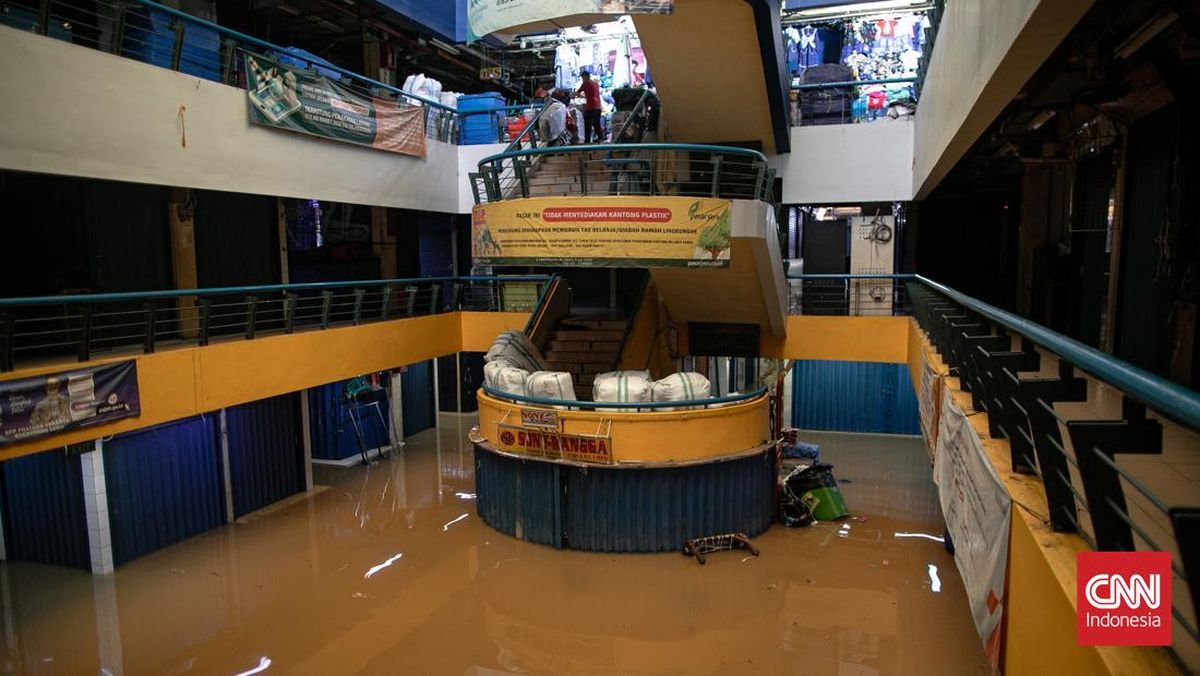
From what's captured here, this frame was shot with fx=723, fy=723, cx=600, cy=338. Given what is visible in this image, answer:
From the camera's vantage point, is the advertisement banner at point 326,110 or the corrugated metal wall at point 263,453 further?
the corrugated metal wall at point 263,453

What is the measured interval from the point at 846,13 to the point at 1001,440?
41.8ft

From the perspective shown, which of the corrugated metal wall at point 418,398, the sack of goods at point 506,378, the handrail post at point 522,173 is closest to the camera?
the handrail post at point 522,173

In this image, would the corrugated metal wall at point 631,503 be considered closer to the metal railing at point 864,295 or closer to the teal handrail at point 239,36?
the metal railing at point 864,295

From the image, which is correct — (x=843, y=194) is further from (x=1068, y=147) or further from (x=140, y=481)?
(x=140, y=481)

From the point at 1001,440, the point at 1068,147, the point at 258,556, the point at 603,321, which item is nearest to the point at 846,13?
the point at 1068,147

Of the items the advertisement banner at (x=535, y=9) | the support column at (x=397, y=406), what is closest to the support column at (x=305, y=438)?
the support column at (x=397, y=406)

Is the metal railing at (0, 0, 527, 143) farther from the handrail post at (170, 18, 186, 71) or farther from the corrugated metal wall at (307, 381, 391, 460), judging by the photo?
the corrugated metal wall at (307, 381, 391, 460)

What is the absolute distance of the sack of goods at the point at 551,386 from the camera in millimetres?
10305

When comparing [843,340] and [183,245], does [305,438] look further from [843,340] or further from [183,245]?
[843,340]

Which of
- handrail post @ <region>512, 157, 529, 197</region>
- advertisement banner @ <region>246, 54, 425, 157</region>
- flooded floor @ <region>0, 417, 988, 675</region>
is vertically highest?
advertisement banner @ <region>246, 54, 425, 157</region>

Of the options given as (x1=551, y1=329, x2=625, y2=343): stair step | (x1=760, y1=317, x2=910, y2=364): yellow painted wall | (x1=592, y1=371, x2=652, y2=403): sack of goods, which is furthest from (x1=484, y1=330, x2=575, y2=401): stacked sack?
(x1=760, y1=317, x2=910, y2=364): yellow painted wall

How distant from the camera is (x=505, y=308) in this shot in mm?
14844

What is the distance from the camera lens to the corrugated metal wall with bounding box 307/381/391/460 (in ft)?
48.5

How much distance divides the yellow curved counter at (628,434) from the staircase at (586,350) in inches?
92.7
